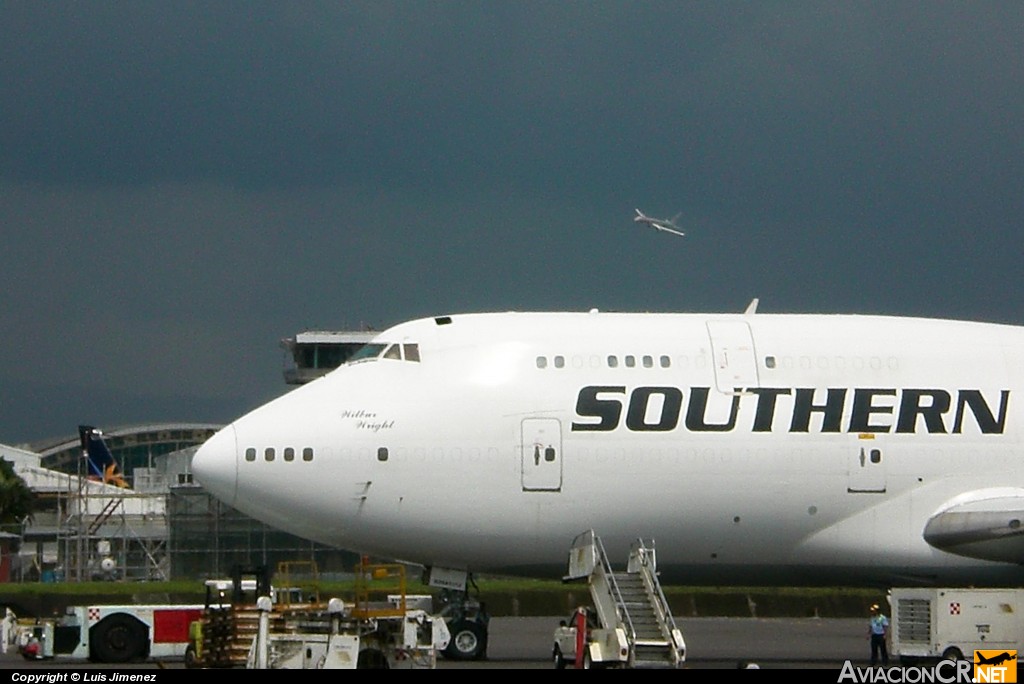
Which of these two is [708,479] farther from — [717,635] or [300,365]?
[300,365]

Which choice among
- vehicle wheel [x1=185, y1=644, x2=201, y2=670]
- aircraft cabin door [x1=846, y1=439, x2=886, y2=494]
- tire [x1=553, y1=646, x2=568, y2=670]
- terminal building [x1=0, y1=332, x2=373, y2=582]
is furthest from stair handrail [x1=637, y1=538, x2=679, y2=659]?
terminal building [x1=0, y1=332, x2=373, y2=582]

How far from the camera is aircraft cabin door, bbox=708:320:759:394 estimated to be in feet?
87.7

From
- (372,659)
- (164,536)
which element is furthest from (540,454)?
(164,536)

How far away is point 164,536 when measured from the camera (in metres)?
64.1

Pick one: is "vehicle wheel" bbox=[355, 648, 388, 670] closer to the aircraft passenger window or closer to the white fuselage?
the white fuselage

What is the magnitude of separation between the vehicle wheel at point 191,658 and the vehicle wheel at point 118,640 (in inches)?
56.4

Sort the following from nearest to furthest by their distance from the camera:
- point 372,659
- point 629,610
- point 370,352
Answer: point 372,659 < point 629,610 < point 370,352

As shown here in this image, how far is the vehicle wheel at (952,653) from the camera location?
86.5 ft

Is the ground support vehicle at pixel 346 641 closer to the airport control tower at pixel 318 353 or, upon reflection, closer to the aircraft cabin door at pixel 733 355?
the aircraft cabin door at pixel 733 355

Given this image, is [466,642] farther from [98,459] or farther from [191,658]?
[98,459]

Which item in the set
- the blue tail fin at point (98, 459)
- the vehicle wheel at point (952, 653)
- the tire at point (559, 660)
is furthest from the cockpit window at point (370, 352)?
the blue tail fin at point (98, 459)

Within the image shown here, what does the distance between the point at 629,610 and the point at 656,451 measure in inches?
120

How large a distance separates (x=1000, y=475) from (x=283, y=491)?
39.1ft

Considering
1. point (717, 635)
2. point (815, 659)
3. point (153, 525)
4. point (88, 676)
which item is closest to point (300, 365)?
point (153, 525)
